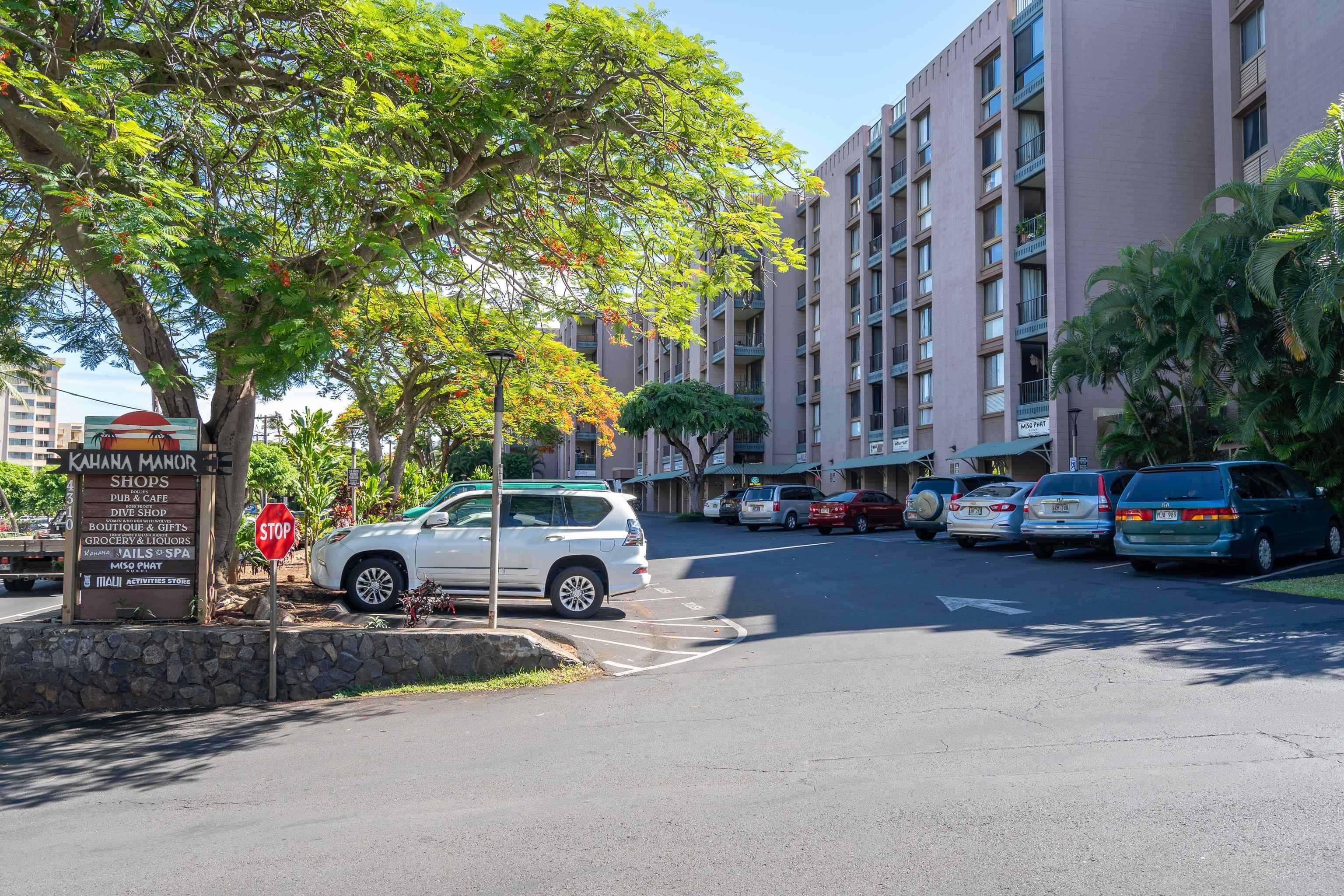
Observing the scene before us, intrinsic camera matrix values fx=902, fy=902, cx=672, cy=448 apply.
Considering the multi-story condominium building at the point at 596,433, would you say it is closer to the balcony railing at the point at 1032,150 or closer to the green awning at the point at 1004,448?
the green awning at the point at 1004,448

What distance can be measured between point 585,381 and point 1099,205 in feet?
60.6

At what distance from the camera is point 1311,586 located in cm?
1200

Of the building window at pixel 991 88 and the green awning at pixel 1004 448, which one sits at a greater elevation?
the building window at pixel 991 88

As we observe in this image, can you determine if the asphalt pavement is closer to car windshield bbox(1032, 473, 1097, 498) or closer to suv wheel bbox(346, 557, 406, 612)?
suv wheel bbox(346, 557, 406, 612)

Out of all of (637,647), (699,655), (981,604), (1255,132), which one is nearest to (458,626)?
(637,647)

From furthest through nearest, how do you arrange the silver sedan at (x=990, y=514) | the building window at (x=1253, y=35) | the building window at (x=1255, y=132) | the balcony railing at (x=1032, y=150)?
the balcony railing at (x=1032, y=150), the building window at (x=1253, y=35), the building window at (x=1255, y=132), the silver sedan at (x=990, y=514)

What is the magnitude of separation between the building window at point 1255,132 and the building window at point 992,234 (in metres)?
7.82

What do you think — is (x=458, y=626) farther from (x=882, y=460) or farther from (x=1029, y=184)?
(x=882, y=460)

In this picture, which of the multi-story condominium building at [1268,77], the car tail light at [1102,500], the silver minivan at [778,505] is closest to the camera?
the car tail light at [1102,500]

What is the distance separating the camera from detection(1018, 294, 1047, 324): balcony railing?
29.7 meters

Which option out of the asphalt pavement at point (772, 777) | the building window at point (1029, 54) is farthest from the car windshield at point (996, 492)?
the building window at point (1029, 54)

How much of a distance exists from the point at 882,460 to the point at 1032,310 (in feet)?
31.4

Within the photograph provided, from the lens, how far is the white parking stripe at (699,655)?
29.8 feet

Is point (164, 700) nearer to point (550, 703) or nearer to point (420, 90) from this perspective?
point (550, 703)
